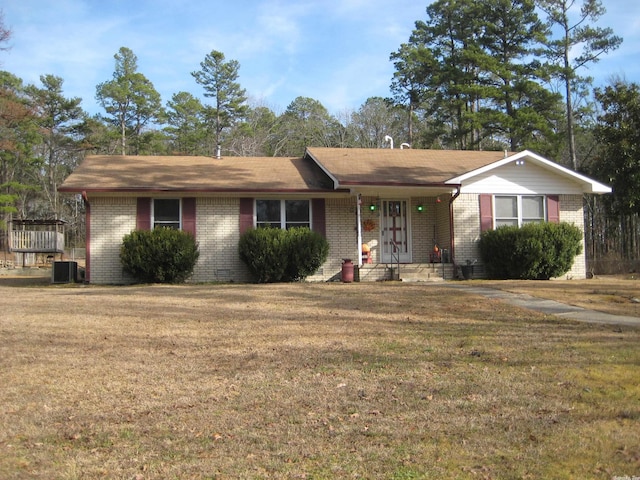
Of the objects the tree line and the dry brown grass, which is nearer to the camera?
the dry brown grass

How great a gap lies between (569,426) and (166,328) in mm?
5722

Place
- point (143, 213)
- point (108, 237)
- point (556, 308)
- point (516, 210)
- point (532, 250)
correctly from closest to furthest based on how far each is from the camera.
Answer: point (556, 308)
point (532, 250)
point (108, 237)
point (143, 213)
point (516, 210)

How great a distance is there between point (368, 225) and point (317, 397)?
13.3 meters

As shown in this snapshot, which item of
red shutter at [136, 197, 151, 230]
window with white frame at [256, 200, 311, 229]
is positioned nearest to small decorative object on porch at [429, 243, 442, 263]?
window with white frame at [256, 200, 311, 229]

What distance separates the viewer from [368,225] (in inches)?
723

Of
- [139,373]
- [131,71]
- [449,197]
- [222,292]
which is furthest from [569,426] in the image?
[131,71]

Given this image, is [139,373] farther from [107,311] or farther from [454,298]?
[454,298]

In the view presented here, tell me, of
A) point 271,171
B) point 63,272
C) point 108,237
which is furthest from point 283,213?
point 63,272

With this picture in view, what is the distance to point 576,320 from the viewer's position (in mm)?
8781

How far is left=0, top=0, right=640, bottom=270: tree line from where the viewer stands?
24.7 m

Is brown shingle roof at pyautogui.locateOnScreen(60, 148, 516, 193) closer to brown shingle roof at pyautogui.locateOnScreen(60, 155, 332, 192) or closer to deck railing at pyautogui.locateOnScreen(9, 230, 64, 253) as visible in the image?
brown shingle roof at pyautogui.locateOnScreen(60, 155, 332, 192)

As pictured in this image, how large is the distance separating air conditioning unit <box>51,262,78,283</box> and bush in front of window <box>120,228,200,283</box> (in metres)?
2.32

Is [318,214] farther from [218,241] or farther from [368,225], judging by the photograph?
[218,241]

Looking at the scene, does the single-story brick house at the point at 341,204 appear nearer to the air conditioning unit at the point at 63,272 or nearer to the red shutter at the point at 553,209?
the red shutter at the point at 553,209
